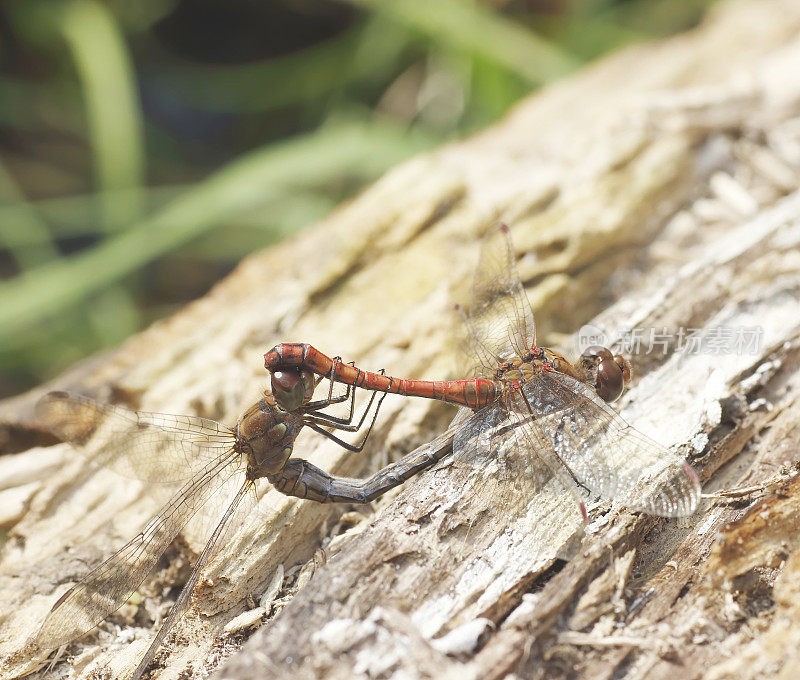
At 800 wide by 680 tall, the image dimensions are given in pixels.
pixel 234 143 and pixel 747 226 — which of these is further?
pixel 234 143

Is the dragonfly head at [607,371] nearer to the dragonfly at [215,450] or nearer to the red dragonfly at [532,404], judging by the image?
the red dragonfly at [532,404]

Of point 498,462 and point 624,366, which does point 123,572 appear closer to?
point 498,462

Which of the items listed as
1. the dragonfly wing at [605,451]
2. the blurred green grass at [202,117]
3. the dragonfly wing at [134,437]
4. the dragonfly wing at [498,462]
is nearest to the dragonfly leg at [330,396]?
the dragonfly wing at [134,437]

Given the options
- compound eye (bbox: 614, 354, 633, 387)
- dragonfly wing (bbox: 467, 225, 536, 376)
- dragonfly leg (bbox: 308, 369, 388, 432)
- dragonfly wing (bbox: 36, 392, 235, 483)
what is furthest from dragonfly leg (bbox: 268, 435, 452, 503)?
compound eye (bbox: 614, 354, 633, 387)

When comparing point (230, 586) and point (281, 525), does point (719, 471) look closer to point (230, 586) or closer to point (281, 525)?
point (281, 525)

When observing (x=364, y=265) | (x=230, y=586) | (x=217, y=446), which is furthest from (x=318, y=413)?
(x=364, y=265)
